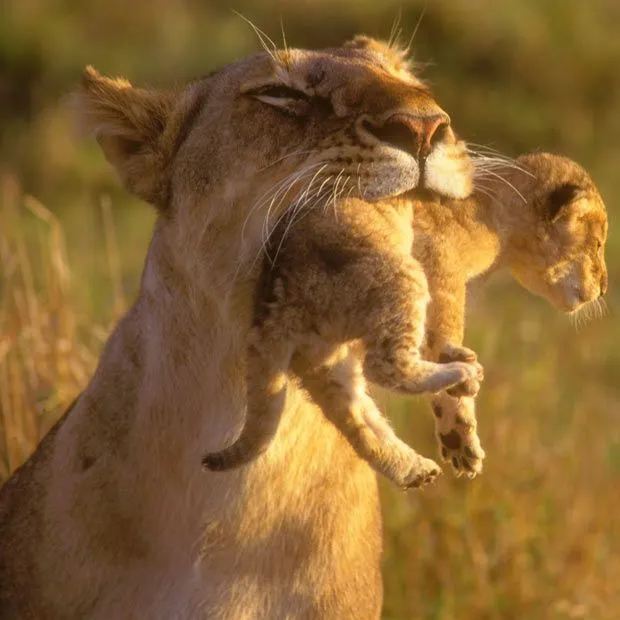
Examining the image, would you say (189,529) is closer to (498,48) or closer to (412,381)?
(412,381)

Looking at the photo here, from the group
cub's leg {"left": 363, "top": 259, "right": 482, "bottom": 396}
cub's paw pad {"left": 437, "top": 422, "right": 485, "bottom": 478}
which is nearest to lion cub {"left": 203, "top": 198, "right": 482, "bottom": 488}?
cub's leg {"left": 363, "top": 259, "right": 482, "bottom": 396}

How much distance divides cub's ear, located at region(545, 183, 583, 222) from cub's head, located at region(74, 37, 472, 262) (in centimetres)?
31

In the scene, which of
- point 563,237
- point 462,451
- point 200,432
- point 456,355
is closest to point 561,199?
point 563,237

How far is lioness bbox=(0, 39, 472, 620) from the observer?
3.12 meters

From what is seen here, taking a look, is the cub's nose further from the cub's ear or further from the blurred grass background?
the blurred grass background

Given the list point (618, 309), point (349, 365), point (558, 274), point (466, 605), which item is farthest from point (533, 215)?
point (618, 309)

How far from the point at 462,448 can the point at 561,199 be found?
0.63 metres

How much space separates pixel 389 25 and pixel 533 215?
7597mm

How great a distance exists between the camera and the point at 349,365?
2.93 meters

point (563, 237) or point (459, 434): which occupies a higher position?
point (563, 237)

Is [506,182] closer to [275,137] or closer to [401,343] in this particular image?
[275,137]

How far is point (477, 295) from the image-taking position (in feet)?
11.4

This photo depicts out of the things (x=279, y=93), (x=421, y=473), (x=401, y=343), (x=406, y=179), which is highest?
(x=279, y=93)

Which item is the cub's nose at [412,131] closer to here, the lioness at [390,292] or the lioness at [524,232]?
the lioness at [390,292]
